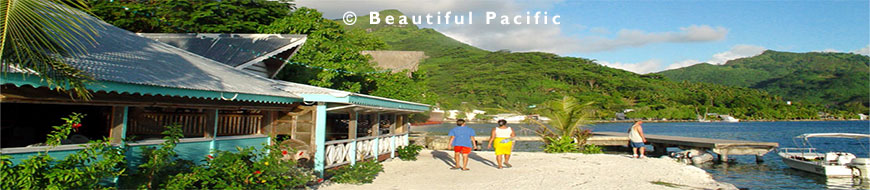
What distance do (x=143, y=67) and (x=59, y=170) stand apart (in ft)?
6.76

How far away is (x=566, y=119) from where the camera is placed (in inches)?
787

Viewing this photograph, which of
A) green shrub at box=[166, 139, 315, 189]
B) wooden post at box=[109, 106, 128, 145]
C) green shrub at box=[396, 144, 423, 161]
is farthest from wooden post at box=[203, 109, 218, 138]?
green shrub at box=[396, 144, 423, 161]

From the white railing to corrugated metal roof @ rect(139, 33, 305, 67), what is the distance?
12.5 feet

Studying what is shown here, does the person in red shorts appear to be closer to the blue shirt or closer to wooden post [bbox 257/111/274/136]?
the blue shirt

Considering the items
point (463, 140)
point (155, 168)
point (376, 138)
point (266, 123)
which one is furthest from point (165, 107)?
point (463, 140)

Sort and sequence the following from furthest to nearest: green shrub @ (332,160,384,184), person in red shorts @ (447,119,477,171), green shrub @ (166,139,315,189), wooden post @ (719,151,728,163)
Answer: wooden post @ (719,151,728,163) < person in red shorts @ (447,119,477,171) < green shrub @ (332,160,384,184) < green shrub @ (166,139,315,189)

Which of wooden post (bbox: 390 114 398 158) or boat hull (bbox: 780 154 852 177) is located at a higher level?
wooden post (bbox: 390 114 398 158)

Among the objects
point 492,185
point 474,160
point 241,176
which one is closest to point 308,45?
point 474,160

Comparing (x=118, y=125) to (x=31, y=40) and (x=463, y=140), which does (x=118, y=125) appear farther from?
(x=463, y=140)

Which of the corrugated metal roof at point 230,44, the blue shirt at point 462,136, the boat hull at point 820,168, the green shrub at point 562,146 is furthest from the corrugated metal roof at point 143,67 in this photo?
the boat hull at point 820,168

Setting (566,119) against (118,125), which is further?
(566,119)

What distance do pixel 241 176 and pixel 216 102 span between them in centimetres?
153

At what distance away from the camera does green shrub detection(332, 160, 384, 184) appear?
1009 centimetres

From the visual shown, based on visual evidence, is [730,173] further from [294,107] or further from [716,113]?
[716,113]
